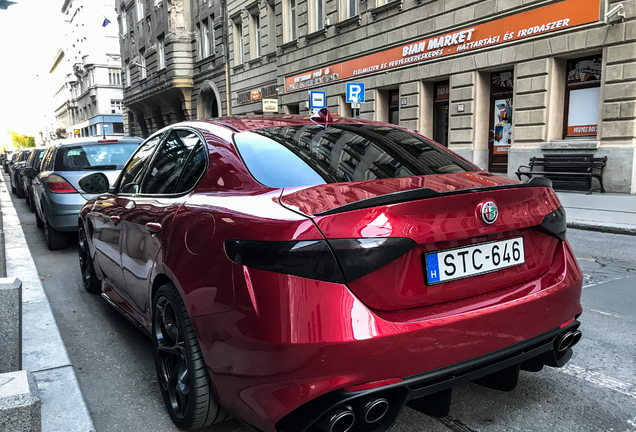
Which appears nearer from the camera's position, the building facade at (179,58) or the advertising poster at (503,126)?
the advertising poster at (503,126)

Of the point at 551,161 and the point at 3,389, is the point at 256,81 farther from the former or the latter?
the point at 3,389

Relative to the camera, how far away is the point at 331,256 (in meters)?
1.85

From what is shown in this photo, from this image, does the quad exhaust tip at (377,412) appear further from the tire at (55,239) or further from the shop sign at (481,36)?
the shop sign at (481,36)

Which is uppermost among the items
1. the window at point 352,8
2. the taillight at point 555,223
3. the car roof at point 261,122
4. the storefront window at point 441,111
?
the window at point 352,8

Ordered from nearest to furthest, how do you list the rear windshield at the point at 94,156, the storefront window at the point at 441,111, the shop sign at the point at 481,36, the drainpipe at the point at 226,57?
1. the rear windshield at the point at 94,156
2. the shop sign at the point at 481,36
3. the storefront window at the point at 441,111
4. the drainpipe at the point at 226,57

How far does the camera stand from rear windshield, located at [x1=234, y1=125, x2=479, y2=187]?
240 cm

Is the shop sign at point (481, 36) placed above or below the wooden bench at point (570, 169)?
above

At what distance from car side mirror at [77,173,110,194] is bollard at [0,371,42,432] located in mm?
2854

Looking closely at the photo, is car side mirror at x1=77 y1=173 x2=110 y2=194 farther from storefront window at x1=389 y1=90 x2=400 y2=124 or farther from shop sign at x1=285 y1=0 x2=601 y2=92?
storefront window at x1=389 y1=90 x2=400 y2=124

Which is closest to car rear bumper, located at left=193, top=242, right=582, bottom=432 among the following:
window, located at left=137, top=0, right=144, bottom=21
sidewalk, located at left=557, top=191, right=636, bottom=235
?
sidewalk, located at left=557, top=191, right=636, bottom=235

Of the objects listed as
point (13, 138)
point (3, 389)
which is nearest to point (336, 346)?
point (3, 389)

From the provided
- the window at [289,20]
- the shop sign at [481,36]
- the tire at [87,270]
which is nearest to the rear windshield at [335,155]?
the tire at [87,270]

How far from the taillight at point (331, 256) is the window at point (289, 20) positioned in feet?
79.1

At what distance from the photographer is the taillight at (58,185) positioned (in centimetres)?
741
